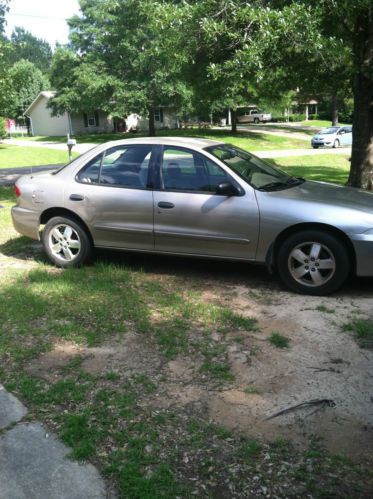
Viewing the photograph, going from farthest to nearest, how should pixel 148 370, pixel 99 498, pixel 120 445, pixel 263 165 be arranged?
pixel 263 165 < pixel 148 370 < pixel 120 445 < pixel 99 498

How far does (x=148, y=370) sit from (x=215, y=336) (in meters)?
0.77

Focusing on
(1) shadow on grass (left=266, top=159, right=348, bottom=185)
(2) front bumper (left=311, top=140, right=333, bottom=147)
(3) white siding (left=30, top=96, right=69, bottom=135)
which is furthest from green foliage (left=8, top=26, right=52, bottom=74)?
(1) shadow on grass (left=266, top=159, right=348, bottom=185)

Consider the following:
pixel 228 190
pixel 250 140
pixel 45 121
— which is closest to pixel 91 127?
pixel 45 121

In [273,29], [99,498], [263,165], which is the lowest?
[99,498]

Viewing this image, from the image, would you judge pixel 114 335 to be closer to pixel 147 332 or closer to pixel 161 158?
pixel 147 332

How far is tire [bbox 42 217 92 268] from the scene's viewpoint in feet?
20.0

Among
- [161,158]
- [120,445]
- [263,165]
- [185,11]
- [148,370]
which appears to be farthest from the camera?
[185,11]

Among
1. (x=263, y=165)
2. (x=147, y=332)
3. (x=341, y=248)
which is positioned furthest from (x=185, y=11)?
(x=147, y=332)

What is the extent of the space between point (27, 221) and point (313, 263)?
11.5 feet

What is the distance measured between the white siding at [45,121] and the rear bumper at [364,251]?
48.1 meters

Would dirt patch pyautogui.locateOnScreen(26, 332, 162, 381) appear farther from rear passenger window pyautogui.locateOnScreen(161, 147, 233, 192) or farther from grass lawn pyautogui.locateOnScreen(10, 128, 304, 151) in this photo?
grass lawn pyautogui.locateOnScreen(10, 128, 304, 151)

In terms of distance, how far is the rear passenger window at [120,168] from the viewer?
5855 mm

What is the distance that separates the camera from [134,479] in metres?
2.62

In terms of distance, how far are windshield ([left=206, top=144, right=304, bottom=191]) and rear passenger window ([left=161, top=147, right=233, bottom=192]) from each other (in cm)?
16
